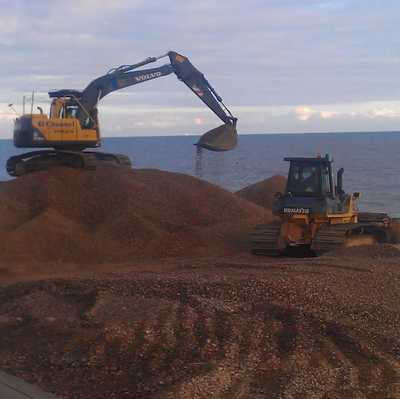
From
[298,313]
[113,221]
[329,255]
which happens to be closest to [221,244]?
[113,221]

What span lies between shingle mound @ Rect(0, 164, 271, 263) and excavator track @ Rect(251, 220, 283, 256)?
165 cm

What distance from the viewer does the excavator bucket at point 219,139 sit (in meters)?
19.7

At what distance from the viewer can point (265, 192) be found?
23.2m

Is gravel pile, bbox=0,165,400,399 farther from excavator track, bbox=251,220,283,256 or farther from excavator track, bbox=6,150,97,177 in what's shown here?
excavator track, bbox=6,150,97,177

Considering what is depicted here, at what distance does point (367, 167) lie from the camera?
2213 inches

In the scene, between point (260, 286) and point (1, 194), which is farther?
point (1, 194)

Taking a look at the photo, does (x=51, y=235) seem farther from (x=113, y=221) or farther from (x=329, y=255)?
(x=329, y=255)

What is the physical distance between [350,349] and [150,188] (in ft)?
42.7

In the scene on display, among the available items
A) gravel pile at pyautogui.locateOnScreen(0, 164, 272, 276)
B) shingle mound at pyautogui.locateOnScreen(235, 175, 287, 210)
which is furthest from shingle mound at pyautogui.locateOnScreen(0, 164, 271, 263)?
shingle mound at pyautogui.locateOnScreen(235, 175, 287, 210)


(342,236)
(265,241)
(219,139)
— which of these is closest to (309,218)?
(342,236)

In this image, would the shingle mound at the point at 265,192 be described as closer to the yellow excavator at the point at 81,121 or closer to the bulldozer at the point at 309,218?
the yellow excavator at the point at 81,121

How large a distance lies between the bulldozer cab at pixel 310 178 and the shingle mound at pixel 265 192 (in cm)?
781

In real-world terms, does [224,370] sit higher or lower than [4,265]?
higher

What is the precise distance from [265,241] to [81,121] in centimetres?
958
